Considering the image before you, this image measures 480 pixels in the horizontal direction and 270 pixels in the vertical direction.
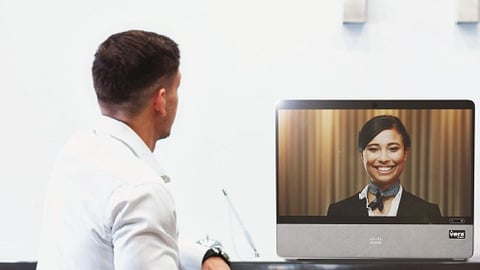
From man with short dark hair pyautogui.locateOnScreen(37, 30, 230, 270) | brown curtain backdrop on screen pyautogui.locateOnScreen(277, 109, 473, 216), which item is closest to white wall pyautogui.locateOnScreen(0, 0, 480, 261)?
brown curtain backdrop on screen pyautogui.locateOnScreen(277, 109, 473, 216)

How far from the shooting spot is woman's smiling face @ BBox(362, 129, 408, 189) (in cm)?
196

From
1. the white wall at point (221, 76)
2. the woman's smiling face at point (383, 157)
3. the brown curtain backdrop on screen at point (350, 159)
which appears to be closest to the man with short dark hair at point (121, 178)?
the brown curtain backdrop on screen at point (350, 159)

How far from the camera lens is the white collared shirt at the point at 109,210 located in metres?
1.14

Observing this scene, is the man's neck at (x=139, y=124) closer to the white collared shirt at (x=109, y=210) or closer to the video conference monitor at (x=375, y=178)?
the white collared shirt at (x=109, y=210)

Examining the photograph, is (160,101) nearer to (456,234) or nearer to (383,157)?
(383,157)

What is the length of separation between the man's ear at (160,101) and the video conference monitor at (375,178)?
67 centimetres

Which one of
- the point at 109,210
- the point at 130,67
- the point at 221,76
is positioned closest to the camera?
the point at 109,210

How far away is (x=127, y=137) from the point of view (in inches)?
50.7

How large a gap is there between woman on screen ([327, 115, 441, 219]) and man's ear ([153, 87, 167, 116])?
0.78 meters

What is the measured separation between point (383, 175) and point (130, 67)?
934 mm

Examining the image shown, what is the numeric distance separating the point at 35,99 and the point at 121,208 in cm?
124

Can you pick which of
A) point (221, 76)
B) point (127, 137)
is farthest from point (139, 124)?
point (221, 76)

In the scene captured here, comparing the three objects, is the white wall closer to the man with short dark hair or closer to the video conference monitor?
the video conference monitor

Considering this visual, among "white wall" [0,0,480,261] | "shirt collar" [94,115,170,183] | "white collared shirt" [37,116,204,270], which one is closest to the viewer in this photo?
"white collared shirt" [37,116,204,270]
